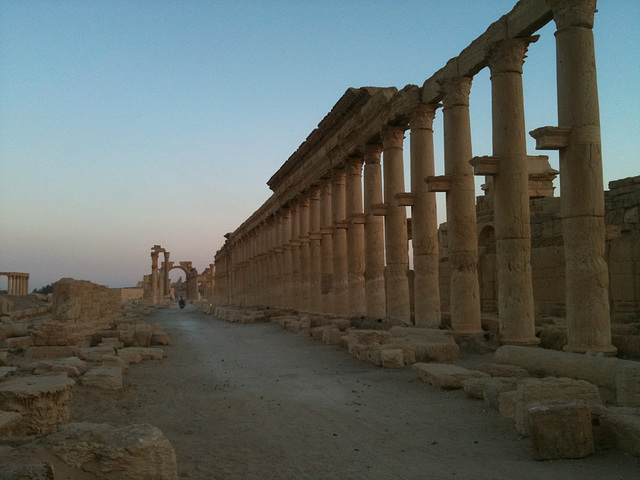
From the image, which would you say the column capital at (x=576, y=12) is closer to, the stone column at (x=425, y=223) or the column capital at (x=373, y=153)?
the stone column at (x=425, y=223)

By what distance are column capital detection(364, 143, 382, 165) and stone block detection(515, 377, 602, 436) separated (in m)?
14.9

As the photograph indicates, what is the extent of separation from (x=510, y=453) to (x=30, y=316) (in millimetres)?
30197

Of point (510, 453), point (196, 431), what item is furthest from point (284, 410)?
point (510, 453)

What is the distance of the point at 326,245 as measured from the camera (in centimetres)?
2669

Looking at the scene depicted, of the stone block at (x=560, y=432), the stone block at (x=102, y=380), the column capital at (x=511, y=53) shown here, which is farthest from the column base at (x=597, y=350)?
the stone block at (x=102, y=380)

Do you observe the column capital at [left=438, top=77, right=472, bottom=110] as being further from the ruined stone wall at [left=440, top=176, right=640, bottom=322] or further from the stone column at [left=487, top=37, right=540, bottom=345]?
the ruined stone wall at [left=440, top=176, right=640, bottom=322]

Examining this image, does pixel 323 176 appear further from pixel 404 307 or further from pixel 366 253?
pixel 404 307

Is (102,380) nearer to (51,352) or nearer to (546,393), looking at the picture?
(51,352)

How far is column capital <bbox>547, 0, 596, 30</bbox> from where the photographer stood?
394 inches

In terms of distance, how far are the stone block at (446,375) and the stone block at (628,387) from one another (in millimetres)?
2491

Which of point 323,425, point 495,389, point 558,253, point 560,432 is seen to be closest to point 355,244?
point 558,253

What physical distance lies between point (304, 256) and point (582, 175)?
2151 centimetres

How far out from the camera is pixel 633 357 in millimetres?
10500

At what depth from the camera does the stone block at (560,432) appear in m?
5.56
